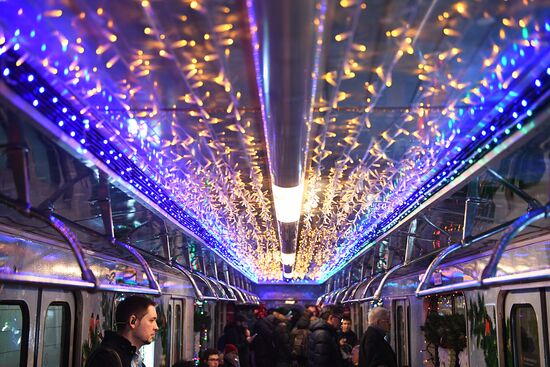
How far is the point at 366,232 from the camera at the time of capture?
8.24m

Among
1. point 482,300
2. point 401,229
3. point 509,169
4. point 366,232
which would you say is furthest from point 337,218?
point 509,169

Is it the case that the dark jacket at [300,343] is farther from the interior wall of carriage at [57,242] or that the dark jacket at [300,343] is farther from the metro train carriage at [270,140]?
the interior wall of carriage at [57,242]

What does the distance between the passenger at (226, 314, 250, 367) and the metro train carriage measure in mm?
4124

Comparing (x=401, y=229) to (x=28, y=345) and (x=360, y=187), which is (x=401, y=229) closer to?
(x=360, y=187)

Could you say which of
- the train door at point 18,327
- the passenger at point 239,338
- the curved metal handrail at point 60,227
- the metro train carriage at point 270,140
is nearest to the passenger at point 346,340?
the passenger at point 239,338

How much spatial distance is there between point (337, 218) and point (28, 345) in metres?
4.65

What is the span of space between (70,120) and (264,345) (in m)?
9.75

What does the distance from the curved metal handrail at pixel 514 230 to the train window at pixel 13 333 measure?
3.21 metres

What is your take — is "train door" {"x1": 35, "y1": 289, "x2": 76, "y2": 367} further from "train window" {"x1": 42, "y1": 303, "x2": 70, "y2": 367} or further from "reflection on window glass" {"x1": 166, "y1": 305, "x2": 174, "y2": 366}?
"reflection on window glass" {"x1": 166, "y1": 305, "x2": 174, "y2": 366}

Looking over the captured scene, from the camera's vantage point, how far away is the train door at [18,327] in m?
4.45

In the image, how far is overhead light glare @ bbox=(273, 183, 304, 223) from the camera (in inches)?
183

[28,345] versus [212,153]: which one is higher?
[212,153]

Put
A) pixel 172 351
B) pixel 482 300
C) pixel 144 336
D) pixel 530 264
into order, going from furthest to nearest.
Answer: pixel 172 351 < pixel 482 300 < pixel 530 264 < pixel 144 336

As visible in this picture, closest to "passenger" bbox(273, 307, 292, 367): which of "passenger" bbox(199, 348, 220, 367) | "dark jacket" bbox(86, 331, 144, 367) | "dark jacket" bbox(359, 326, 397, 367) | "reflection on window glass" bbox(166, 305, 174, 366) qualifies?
"reflection on window glass" bbox(166, 305, 174, 366)
